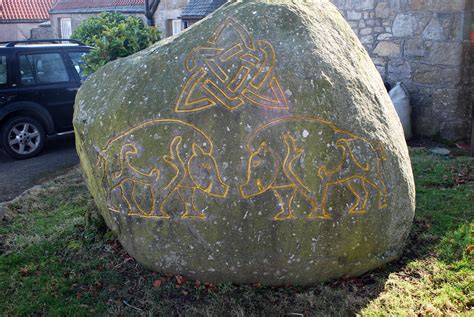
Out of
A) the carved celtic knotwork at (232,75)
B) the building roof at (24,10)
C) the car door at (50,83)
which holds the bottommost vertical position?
the building roof at (24,10)

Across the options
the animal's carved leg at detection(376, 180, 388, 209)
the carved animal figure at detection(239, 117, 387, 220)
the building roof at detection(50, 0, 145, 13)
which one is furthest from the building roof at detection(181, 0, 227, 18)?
the animal's carved leg at detection(376, 180, 388, 209)

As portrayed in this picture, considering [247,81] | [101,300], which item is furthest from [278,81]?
[101,300]

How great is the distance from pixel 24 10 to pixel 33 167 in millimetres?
19333

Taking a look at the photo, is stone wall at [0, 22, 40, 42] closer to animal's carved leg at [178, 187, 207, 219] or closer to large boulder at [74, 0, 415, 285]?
large boulder at [74, 0, 415, 285]

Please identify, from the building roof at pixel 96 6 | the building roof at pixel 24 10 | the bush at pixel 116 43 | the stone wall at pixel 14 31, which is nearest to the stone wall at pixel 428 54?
the bush at pixel 116 43

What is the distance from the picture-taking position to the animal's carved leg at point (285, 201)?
A: 10.8 feet

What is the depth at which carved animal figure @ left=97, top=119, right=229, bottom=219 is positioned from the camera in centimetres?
336

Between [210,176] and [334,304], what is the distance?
1.18 m

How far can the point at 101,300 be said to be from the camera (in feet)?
11.4

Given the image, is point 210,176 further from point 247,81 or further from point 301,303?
point 301,303

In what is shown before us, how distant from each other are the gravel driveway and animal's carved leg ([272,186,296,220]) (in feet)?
12.8

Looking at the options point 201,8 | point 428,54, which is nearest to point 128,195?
point 428,54

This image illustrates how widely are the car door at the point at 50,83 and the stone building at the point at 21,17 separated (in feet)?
53.1

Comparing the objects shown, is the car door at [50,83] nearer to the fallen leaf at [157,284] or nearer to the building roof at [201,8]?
the fallen leaf at [157,284]
